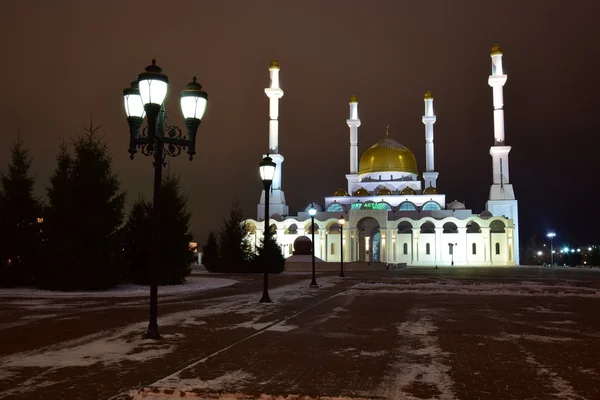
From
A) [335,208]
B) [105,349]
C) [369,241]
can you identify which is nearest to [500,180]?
[369,241]

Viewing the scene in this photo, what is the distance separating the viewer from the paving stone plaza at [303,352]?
5.85 metres

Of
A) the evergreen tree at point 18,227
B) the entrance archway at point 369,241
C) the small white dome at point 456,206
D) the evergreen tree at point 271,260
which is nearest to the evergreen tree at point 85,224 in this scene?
the evergreen tree at point 18,227

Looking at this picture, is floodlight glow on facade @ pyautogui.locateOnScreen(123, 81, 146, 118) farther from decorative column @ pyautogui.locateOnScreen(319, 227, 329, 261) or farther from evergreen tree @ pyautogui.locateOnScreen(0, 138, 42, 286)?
decorative column @ pyautogui.locateOnScreen(319, 227, 329, 261)

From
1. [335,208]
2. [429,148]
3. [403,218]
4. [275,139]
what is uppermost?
[429,148]

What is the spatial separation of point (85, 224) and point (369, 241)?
193ft

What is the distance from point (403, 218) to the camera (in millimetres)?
70188

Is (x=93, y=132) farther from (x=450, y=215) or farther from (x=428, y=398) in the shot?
(x=450, y=215)

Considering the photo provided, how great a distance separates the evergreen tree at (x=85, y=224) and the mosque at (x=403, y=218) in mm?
44635

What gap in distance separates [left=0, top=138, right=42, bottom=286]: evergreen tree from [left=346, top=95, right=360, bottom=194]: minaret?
209 feet

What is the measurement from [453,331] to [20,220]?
745 inches

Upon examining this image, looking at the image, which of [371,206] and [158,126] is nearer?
[158,126]

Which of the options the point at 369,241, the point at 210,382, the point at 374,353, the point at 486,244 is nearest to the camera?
the point at 210,382

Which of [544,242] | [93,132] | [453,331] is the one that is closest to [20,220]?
[93,132]

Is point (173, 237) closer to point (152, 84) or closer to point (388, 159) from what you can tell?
point (152, 84)
